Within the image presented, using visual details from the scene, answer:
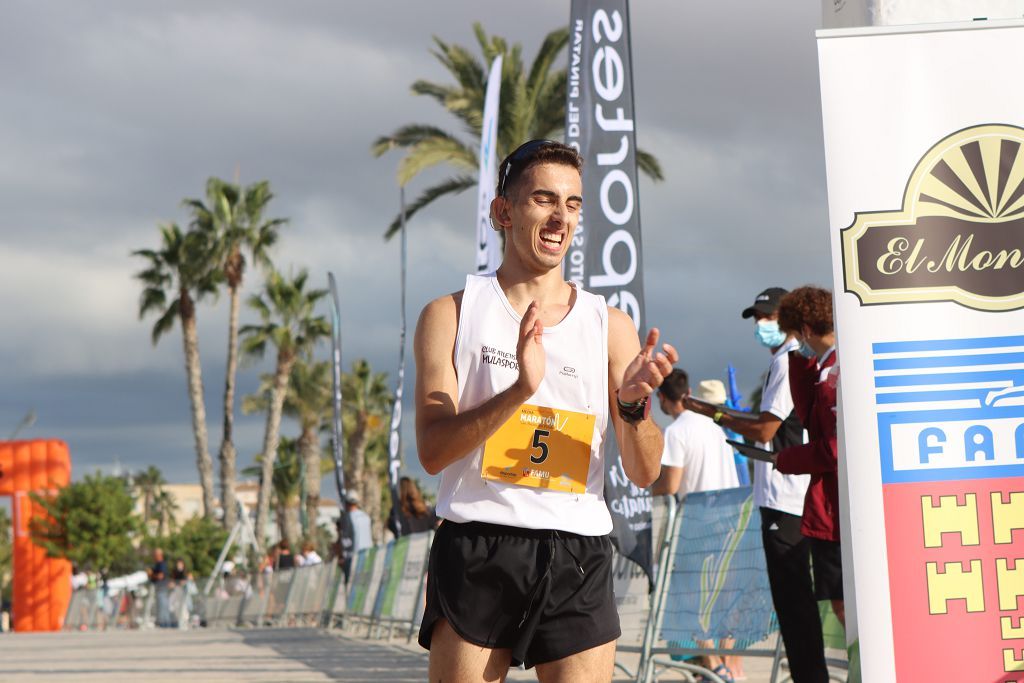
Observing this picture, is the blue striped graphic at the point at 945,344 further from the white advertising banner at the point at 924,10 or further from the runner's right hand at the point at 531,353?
the white advertising banner at the point at 924,10

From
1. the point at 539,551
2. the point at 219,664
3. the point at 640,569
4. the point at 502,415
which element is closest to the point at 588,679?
the point at 539,551

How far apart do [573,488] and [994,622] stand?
111 centimetres

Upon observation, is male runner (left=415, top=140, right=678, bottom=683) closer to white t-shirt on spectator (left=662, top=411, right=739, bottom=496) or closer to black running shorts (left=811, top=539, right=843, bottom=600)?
black running shorts (left=811, top=539, right=843, bottom=600)

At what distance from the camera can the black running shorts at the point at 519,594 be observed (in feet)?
10.4

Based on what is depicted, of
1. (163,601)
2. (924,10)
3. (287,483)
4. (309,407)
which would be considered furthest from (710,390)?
(287,483)

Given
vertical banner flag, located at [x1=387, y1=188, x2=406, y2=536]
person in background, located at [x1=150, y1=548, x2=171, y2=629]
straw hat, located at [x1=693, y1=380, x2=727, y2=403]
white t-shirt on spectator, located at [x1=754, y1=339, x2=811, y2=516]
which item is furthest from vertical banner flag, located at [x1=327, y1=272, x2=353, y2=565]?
white t-shirt on spectator, located at [x1=754, y1=339, x2=811, y2=516]

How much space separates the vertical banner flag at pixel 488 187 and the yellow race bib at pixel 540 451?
310 inches

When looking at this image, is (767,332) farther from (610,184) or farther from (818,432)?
(818,432)

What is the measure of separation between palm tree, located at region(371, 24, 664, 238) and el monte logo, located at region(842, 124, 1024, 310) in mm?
18820

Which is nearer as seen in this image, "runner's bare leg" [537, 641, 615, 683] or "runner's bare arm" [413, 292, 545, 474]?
"runner's bare arm" [413, 292, 545, 474]

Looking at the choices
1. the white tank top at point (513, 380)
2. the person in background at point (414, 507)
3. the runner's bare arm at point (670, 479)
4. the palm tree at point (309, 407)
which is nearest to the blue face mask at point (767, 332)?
the runner's bare arm at point (670, 479)

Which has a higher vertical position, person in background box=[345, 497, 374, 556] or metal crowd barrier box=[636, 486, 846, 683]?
person in background box=[345, 497, 374, 556]

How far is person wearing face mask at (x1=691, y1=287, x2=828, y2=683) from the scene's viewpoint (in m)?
5.98

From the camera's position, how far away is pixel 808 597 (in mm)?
6059
